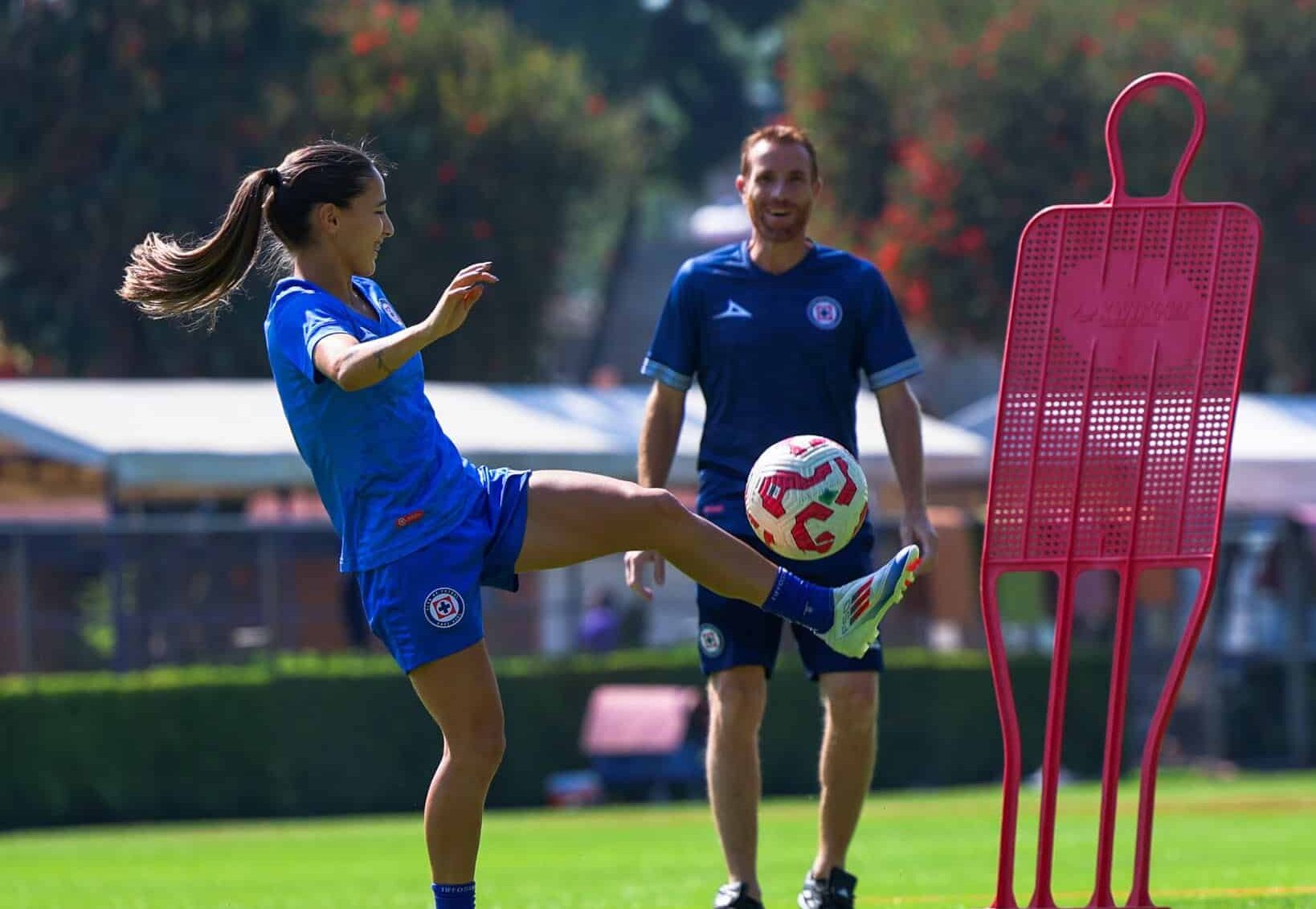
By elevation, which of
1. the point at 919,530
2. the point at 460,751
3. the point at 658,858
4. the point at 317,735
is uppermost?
the point at 919,530

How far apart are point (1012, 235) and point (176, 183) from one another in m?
10.4

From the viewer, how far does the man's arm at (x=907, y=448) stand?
707 centimetres

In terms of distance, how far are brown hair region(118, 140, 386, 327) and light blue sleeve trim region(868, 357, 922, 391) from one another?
1.89 metres

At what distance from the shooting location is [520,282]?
30984 millimetres

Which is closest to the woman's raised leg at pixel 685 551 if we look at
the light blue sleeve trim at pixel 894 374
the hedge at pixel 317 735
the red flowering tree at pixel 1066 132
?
the light blue sleeve trim at pixel 894 374

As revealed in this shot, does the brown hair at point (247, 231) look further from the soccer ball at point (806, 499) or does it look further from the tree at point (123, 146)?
the tree at point (123, 146)

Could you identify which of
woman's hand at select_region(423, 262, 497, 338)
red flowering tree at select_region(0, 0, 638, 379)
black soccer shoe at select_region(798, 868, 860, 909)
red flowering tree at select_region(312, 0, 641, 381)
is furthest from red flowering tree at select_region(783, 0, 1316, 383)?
woman's hand at select_region(423, 262, 497, 338)

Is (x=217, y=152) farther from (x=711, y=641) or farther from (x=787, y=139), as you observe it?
(x=711, y=641)

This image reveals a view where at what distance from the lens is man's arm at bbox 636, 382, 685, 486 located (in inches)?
287

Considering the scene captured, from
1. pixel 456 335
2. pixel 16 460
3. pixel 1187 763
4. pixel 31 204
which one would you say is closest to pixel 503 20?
pixel 456 335

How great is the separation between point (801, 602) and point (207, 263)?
1.72 m

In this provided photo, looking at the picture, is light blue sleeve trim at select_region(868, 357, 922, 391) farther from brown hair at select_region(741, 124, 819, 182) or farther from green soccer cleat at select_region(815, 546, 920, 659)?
green soccer cleat at select_region(815, 546, 920, 659)

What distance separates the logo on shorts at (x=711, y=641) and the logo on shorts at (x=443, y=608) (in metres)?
1.59

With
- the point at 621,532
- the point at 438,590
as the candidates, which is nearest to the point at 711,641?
the point at 621,532
